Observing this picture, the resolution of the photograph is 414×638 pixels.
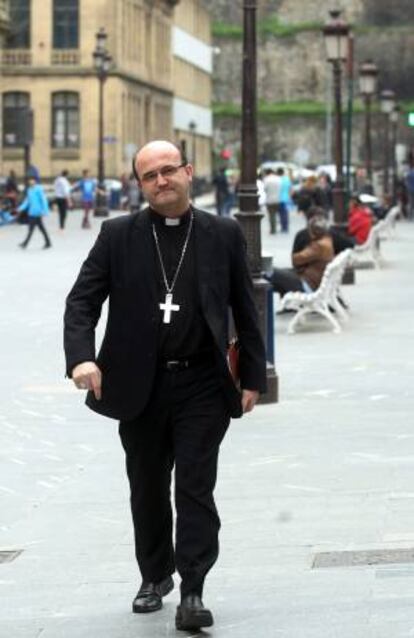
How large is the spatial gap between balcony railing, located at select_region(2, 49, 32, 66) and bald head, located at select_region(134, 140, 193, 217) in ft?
262

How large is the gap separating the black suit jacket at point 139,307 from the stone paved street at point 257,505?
0.84 meters

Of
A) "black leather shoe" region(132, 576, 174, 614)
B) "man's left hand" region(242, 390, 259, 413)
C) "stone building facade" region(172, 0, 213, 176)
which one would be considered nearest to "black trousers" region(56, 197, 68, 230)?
"black leather shoe" region(132, 576, 174, 614)

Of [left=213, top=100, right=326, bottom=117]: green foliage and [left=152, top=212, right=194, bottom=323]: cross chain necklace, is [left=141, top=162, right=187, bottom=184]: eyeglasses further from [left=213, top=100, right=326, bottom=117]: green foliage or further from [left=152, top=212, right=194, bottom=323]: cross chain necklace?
[left=213, top=100, right=326, bottom=117]: green foliage

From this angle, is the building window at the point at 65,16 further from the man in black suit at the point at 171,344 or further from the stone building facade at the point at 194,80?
the man in black suit at the point at 171,344

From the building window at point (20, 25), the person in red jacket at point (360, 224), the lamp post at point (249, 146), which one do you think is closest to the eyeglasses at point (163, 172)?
the lamp post at point (249, 146)

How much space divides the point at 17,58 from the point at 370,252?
54.5 m

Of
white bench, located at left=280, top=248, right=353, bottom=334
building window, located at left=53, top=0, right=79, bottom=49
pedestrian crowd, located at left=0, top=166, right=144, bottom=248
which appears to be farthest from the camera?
building window, located at left=53, top=0, right=79, bottom=49

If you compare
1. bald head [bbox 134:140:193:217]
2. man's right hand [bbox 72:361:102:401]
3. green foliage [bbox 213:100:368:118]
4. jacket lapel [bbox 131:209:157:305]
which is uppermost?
green foliage [bbox 213:100:368:118]

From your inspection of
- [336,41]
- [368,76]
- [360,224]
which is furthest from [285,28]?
[360,224]

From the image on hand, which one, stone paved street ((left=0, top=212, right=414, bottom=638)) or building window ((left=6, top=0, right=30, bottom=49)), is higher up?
building window ((left=6, top=0, right=30, bottom=49))

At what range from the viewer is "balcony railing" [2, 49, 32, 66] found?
8738cm

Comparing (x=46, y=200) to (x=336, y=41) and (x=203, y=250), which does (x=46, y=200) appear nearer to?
(x=336, y=41)

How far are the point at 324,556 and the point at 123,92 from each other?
80599 millimetres

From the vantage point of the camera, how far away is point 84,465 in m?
12.7
